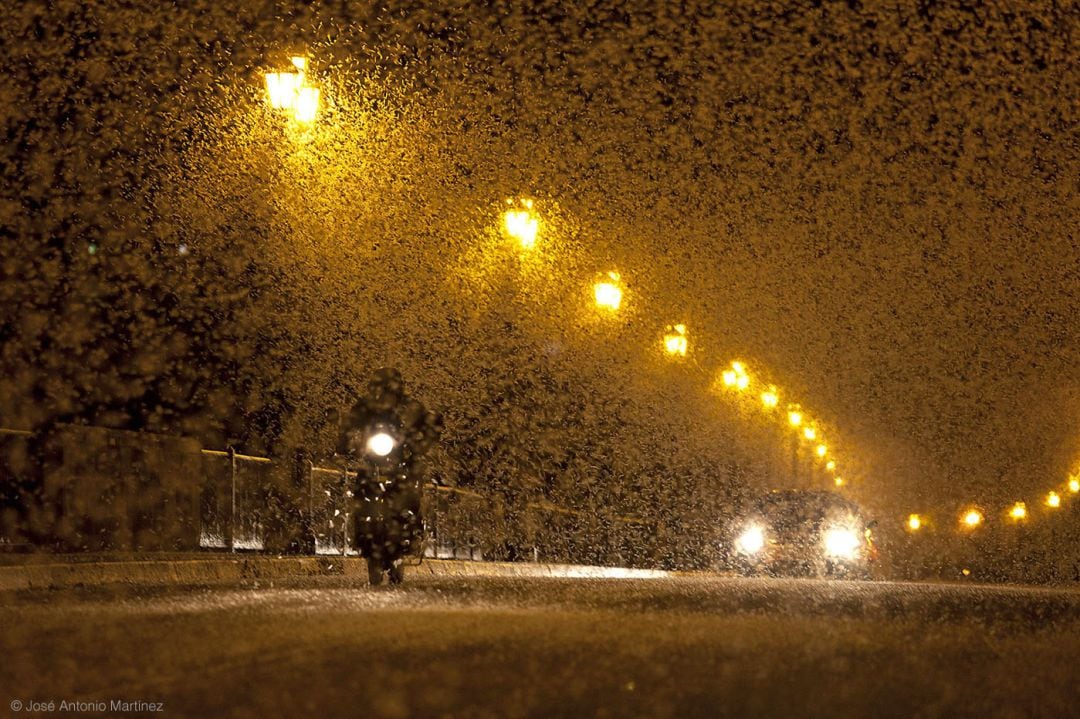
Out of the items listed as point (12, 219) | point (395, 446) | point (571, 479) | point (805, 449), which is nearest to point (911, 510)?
point (805, 449)

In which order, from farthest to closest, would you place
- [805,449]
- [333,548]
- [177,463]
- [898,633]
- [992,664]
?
[805,449]
[333,548]
[177,463]
[898,633]
[992,664]

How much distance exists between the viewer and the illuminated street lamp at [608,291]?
A: 29781mm

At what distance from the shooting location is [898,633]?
10750 mm

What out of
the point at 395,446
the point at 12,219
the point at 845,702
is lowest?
the point at 845,702

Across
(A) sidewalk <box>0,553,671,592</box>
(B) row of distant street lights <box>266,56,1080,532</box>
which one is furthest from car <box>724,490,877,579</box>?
(B) row of distant street lights <box>266,56,1080,532</box>

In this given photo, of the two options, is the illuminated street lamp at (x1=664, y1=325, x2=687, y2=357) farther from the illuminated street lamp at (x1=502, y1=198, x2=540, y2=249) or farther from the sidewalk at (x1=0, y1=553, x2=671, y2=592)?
the sidewalk at (x1=0, y1=553, x2=671, y2=592)

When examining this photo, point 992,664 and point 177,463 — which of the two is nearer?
point 992,664

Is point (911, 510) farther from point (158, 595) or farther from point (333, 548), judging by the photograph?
point (158, 595)

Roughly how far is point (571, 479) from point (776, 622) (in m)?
28.3

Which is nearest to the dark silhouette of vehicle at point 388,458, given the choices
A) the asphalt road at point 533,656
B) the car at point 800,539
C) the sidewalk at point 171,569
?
the asphalt road at point 533,656

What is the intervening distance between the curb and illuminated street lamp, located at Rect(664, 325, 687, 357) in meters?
12.1

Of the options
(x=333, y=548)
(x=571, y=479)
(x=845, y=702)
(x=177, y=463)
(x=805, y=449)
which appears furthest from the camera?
(x=805, y=449)

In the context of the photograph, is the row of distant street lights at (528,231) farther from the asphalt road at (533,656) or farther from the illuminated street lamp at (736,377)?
the asphalt road at (533,656)

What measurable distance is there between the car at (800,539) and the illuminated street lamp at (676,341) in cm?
872
